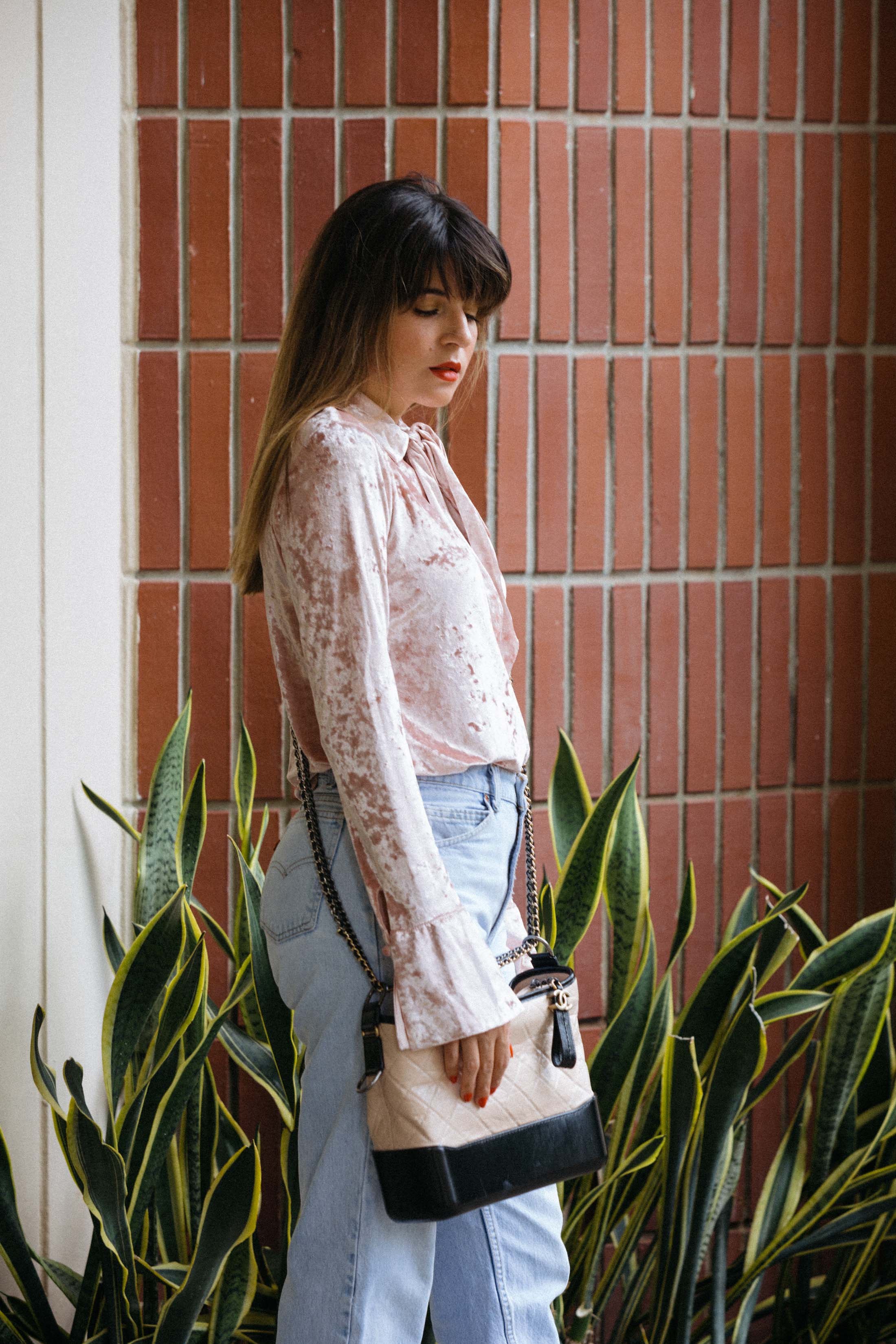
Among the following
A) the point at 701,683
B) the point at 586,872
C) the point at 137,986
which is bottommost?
the point at 137,986

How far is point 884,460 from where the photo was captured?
204cm

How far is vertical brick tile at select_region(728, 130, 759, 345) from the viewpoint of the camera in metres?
1.94

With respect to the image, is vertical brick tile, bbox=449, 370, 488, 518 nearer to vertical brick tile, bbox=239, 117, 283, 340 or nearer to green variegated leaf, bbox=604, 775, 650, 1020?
vertical brick tile, bbox=239, 117, 283, 340

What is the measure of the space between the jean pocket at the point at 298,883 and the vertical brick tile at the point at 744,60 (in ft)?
5.05

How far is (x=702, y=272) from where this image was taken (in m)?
1.94

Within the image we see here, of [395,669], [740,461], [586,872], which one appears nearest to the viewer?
[395,669]

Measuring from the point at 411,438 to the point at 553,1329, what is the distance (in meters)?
1.01

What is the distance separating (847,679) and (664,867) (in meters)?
0.51

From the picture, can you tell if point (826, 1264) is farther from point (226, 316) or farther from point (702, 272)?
point (226, 316)

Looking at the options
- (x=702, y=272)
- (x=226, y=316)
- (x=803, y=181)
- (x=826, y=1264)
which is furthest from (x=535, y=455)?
(x=826, y=1264)

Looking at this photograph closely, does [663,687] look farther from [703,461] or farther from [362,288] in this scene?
[362,288]

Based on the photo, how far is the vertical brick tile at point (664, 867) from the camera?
1985mm

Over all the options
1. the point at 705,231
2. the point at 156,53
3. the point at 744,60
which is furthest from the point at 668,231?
the point at 156,53

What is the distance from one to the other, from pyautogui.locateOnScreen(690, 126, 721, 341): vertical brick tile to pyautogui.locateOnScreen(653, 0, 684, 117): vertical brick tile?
71 millimetres
